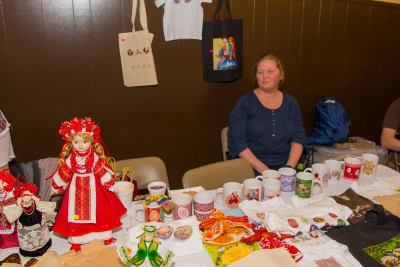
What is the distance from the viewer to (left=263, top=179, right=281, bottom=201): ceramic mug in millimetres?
1457

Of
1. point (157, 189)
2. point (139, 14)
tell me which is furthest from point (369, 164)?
point (139, 14)

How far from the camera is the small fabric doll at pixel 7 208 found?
1126 millimetres

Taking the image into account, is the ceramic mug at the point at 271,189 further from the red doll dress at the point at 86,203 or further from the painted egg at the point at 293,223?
the red doll dress at the point at 86,203

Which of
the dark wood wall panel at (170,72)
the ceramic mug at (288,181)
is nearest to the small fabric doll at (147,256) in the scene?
the ceramic mug at (288,181)

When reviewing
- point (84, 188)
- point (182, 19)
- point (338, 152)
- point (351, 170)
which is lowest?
point (338, 152)

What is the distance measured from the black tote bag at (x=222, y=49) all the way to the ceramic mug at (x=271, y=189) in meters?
1.27

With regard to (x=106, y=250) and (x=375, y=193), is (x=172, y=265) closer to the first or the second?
(x=106, y=250)

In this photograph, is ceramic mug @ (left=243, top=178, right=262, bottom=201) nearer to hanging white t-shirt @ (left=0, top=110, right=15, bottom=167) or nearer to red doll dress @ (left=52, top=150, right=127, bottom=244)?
red doll dress @ (left=52, top=150, right=127, bottom=244)

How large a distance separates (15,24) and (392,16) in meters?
3.12

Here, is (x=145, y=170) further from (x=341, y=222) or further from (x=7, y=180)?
(x=341, y=222)

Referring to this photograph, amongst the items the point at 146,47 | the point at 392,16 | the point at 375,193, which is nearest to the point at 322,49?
the point at 392,16

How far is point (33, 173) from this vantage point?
2.03m

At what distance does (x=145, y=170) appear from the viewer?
1.85 meters

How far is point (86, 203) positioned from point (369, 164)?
139 cm
